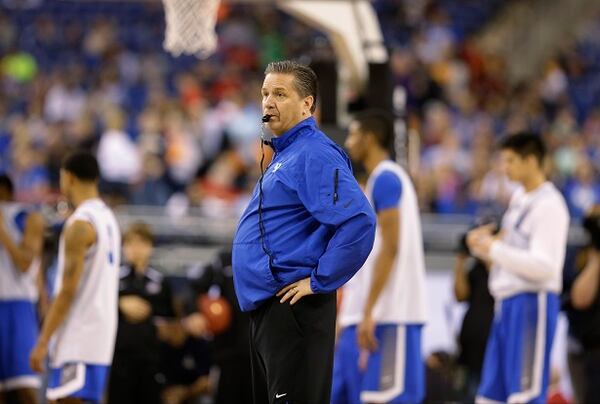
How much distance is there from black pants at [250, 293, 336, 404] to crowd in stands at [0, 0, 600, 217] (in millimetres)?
10169

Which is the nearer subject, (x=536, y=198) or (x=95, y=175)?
(x=95, y=175)

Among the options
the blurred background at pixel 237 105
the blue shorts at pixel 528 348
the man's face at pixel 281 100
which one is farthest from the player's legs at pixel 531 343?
the blurred background at pixel 237 105

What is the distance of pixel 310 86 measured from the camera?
6.77m

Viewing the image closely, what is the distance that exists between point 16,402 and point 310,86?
5055 mm

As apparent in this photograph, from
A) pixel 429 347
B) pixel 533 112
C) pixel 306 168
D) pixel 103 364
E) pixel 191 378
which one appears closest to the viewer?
pixel 306 168

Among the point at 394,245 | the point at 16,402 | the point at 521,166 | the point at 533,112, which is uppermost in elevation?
Result: the point at 533,112

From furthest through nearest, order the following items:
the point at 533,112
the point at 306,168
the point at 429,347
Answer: the point at 533,112, the point at 429,347, the point at 306,168

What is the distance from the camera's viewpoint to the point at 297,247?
6.54 m

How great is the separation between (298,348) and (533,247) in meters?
3.21

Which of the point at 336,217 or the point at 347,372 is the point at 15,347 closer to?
the point at 347,372

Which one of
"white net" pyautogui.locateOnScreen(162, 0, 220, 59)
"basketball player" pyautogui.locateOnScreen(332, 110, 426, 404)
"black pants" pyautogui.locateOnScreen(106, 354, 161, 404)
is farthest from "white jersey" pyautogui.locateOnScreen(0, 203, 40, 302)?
"basketball player" pyautogui.locateOnScreen(332, 110, 426, 404)

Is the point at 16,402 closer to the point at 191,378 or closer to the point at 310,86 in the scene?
the point at 191,378

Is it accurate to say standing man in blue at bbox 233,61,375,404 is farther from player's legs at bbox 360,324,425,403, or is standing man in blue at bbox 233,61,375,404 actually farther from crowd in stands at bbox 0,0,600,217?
crowd in stands at bbox 0,0,600,217

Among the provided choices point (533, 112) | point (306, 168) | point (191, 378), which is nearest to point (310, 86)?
point (306, 168)
